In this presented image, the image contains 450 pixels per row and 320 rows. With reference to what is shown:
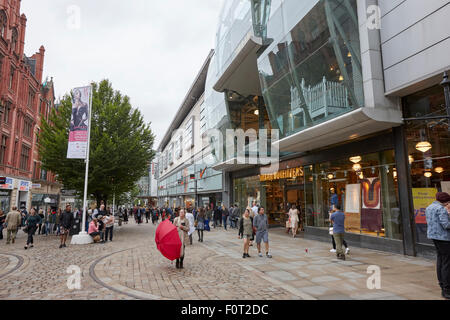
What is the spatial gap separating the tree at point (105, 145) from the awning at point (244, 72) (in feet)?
23.0

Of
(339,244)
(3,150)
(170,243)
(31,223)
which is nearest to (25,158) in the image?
(3,150)

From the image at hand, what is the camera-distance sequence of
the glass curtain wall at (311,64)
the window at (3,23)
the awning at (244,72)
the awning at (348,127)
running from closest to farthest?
the awning at (348,127) < the glass curtain wall at (311,64) < the awning at (244,72) < the window at (3,23)

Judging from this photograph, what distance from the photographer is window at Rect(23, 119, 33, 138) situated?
30430 mm

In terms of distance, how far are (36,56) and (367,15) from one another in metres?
37.8

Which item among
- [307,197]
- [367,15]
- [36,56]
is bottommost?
[307,197]

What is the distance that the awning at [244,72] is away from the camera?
54.0 ft

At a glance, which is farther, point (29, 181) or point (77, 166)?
point (29, 181)

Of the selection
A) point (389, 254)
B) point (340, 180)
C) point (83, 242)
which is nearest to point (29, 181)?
point (83, 242)

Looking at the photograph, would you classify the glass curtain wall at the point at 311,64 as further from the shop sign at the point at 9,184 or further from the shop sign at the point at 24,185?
the shop sign at the point at 24,185

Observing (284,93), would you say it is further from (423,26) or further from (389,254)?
(389,254)

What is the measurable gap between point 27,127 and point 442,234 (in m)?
→ 36.9

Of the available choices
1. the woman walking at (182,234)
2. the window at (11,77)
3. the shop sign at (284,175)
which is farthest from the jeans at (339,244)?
the window at (11,77)
